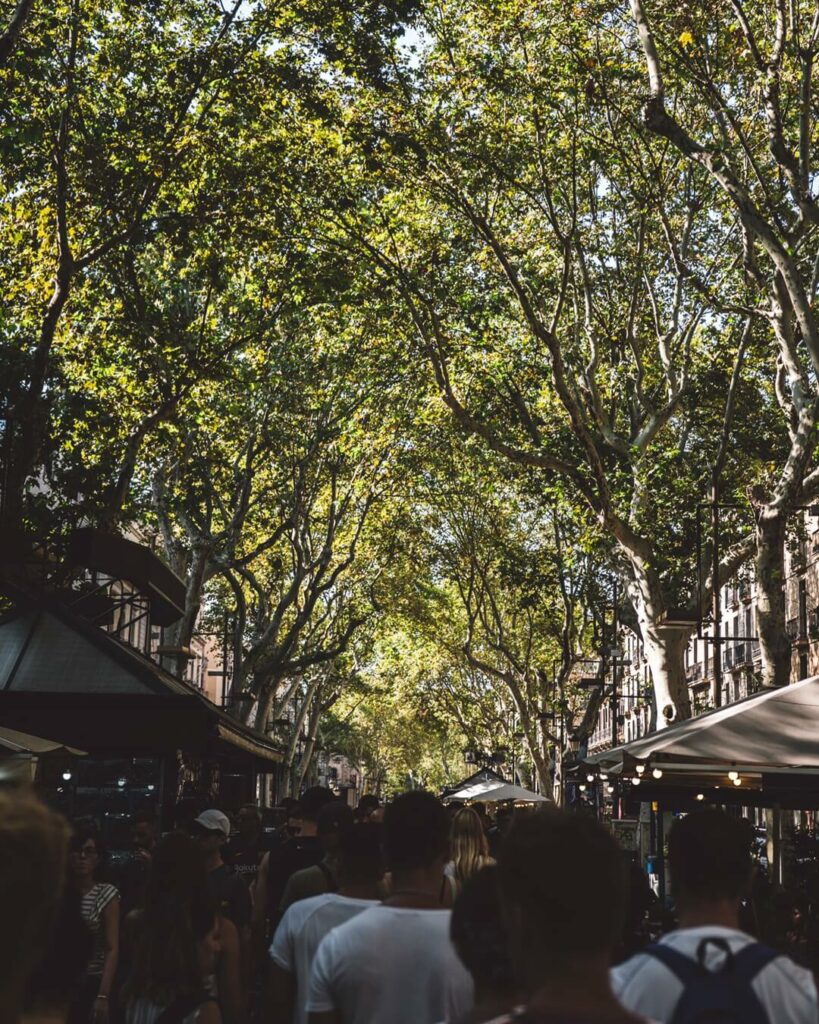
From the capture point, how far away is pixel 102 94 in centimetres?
1555

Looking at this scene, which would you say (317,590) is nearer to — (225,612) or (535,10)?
(225,612)

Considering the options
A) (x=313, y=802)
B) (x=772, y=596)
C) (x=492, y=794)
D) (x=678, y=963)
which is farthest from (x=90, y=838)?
(x=492, y=794)

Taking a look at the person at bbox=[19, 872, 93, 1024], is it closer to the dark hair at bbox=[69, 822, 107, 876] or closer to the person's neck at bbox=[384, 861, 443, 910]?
the person's neck at bbox=[384, 861, 443, 910]

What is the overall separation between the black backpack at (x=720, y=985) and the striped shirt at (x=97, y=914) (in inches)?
162

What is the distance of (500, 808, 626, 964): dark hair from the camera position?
2.22 meters

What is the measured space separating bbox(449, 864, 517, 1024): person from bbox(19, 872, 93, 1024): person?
795mm

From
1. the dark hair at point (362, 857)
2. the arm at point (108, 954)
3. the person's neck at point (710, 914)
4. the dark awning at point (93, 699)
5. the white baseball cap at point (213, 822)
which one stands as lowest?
A: the arm at point (108, 954)

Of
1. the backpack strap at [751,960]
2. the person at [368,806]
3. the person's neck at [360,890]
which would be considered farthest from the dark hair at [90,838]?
the backpack strap at [751,960]

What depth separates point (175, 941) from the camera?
4.25 meters

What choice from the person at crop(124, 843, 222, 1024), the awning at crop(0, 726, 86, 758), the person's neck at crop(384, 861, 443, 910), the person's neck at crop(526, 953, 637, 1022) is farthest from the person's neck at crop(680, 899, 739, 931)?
→ the awning at crop(0, 726, 86, 758)

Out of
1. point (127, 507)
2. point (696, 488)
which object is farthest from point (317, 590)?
point (696, 488)

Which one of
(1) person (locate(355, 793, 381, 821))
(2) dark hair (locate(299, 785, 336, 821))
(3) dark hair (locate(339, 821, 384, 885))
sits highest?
(1) person (locate(355, 793, 381, 821))

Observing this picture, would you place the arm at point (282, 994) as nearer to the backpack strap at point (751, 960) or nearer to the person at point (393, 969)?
the person at point (393, 969)

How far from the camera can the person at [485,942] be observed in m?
2.75
